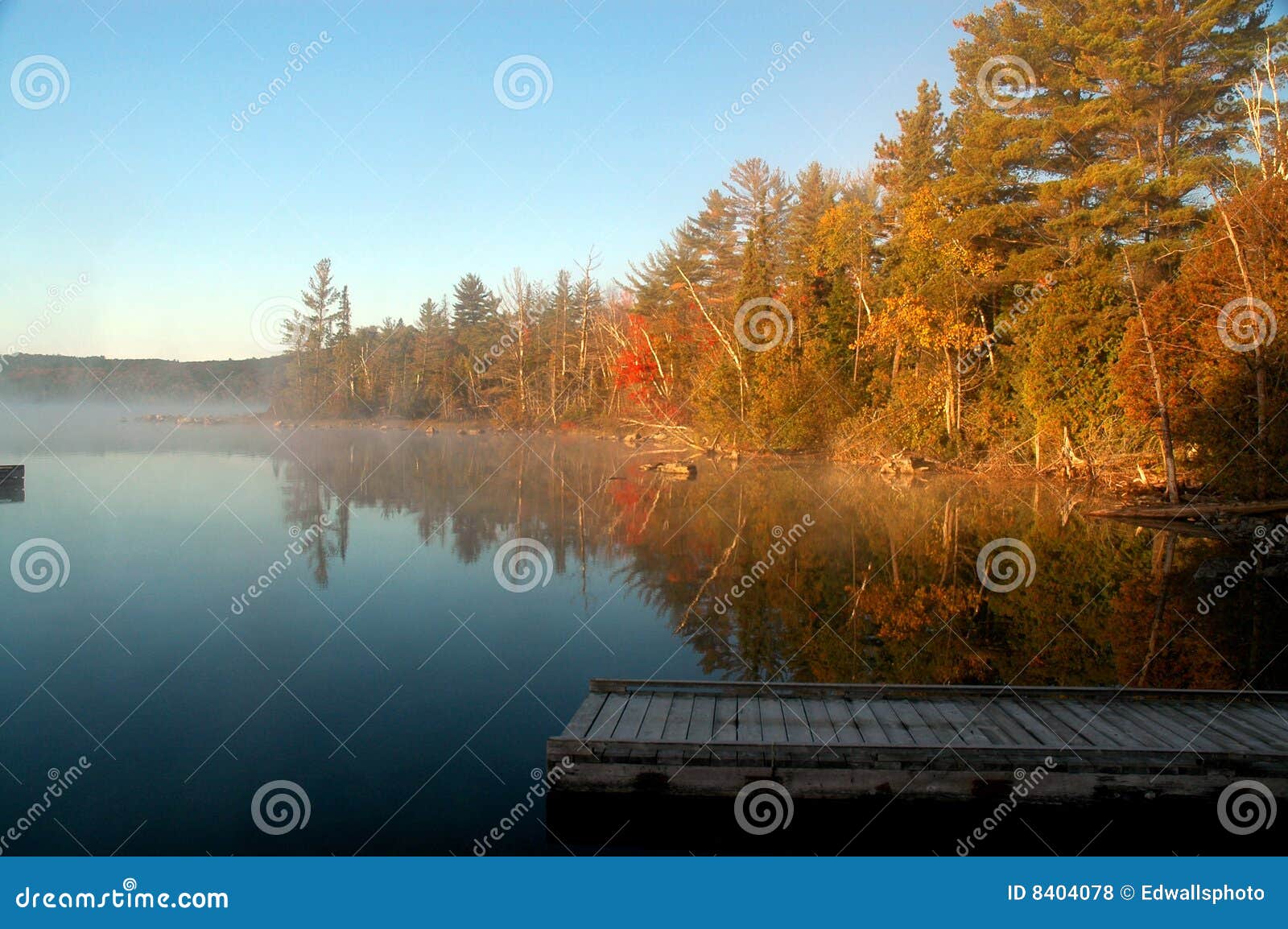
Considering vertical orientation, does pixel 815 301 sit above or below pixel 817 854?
above

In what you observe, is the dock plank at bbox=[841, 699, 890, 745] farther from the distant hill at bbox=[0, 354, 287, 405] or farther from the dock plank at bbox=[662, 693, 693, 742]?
the distant hill at bbox=[0, 354, 287, 405]

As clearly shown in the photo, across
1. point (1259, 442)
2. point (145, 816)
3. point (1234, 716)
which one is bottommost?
point (145, 816)

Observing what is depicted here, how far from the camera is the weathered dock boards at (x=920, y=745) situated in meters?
5.00

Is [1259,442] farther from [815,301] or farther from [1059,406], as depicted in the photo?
[815,301]

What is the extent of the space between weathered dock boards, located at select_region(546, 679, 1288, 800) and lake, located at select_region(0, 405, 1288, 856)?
0.28 meters

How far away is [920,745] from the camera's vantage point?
5098 mm

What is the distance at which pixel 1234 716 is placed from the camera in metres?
5.74

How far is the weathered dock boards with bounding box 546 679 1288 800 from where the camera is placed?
5.00 metres

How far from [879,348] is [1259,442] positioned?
14602 millimetres

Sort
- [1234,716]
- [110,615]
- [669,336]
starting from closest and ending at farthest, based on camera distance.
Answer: [1234,716], [110,615], [669,336]

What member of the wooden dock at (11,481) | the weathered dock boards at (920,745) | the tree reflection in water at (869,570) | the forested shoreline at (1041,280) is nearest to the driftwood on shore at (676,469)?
the tree reflection in water at (869,570)

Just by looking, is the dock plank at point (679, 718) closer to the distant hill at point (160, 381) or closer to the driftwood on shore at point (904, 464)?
the driftwood on shore at point (904, 464)

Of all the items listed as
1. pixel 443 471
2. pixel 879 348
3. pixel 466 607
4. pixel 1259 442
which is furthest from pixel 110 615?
pixel 879 348

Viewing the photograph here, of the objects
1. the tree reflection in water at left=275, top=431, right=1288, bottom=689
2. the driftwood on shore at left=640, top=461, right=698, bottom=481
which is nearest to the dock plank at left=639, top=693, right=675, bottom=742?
the tree reflection in water at left=275, top=431, right=1288, bottom=689
